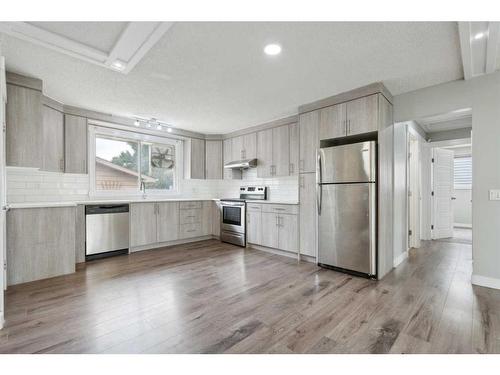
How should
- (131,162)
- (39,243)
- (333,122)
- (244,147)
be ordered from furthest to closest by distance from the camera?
(244,147)
(131,162)
(333,122)
(39,243)

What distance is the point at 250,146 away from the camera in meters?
5.00

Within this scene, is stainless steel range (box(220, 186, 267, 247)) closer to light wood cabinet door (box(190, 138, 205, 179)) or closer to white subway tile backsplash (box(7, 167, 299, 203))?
white subway tile backsplash (box(7, 167, 299, 203))

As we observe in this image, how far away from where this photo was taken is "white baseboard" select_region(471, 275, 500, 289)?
264 cm

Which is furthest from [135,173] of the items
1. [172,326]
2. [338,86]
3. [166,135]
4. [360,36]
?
[360,36]

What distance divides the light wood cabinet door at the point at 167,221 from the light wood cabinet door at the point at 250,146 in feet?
5.75

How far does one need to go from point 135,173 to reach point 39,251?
85.5 inches

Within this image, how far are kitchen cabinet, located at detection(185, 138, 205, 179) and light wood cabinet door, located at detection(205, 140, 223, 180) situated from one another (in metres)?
0.09

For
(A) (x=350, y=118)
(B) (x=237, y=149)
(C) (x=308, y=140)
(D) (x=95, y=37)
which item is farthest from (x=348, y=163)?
(D) (x=95, y=37)

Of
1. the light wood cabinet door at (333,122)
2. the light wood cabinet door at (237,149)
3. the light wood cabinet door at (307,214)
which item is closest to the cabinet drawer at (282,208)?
the light wood cabinet door at (307,214)

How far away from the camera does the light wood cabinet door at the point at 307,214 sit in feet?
11.9

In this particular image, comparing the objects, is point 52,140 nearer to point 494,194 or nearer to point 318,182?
point 318,182

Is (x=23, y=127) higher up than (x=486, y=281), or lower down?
higher up

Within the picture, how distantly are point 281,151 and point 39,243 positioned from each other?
3.71 meters
